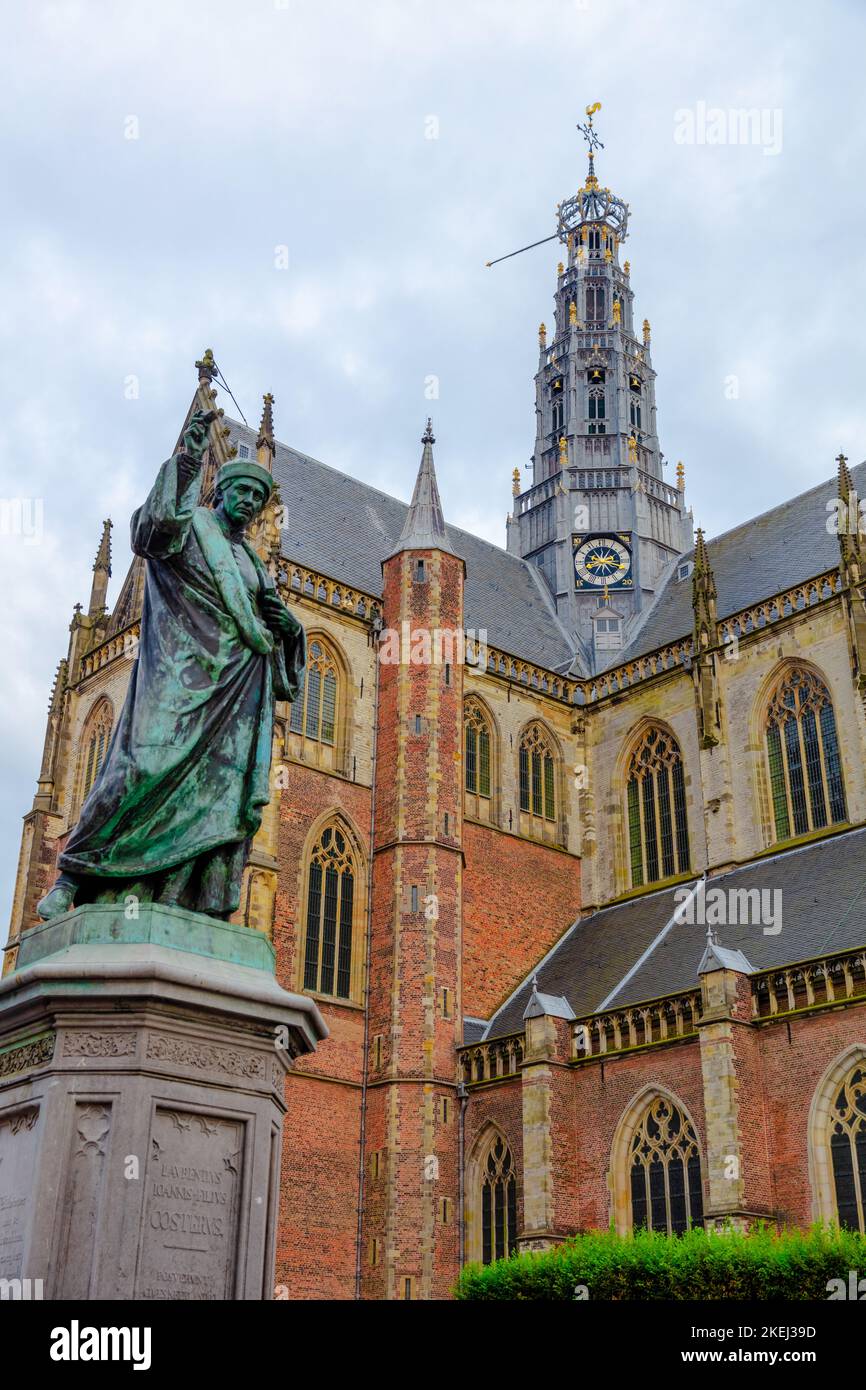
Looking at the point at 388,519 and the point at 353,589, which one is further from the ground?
the point at 388,519

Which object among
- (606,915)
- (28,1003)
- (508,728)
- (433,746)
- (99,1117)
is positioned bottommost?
(99,1117)

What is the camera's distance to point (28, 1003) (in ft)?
18.3

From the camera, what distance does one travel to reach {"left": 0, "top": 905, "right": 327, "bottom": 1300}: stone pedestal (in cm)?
520

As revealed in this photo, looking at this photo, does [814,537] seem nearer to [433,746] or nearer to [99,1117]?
[433,746]

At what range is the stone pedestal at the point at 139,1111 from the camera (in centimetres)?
520

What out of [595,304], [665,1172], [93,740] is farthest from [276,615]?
[595,304]

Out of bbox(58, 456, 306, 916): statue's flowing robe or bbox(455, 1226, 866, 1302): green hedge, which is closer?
bbox(58, 456, 306, 916): statue's flowing robe

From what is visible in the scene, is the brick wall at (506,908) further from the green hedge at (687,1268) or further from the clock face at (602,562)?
the clock face at (602,562)

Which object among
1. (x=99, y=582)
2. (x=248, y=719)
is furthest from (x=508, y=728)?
(x=248, y=719)

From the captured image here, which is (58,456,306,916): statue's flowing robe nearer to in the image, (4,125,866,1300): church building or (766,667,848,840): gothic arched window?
(4,125,866,1300): church building

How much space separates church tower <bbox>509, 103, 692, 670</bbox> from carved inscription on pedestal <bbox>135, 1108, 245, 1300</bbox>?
31157mm

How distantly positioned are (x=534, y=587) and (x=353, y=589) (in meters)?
9.80

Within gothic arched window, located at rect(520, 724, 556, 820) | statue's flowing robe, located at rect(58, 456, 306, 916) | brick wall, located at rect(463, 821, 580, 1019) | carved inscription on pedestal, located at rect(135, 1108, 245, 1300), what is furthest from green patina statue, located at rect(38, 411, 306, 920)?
gothic arched window, located at rect(520, 724, 556, 820)

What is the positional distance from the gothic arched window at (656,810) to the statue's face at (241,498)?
24.2 m
